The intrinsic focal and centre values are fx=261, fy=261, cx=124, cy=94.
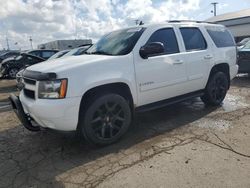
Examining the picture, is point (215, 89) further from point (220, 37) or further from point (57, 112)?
point (57, 112)

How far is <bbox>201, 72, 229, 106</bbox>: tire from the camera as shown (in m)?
5.97

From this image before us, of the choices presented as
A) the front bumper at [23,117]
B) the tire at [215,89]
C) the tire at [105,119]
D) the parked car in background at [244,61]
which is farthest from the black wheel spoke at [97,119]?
the parked car in background at [244,61]

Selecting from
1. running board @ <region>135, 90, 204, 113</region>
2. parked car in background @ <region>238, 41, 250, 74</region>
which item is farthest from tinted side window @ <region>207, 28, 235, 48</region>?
parked car in background @ <region>238, 41, 250, 74</region>

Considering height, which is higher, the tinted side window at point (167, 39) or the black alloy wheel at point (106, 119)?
the tinted side window at point (167, 39)

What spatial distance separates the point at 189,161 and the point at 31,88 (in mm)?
2524

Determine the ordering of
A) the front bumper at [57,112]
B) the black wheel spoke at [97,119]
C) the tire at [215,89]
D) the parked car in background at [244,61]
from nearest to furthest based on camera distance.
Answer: the front bumper at [57,112] → the black wheel spoke at [97,119] → the tire at [215,89] → the parked car in background at [244,61]

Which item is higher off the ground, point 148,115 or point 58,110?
point 58,110

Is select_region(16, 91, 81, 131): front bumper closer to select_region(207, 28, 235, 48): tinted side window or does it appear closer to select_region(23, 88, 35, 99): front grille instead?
select_region(23, 88, 35, 99): front grille

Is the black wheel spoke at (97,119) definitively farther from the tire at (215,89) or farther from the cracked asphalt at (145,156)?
the tire at (215,89)

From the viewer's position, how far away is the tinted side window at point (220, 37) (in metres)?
5.99

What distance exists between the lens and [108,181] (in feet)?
10.5

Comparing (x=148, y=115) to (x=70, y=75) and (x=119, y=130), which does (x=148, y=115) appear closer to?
(x=119, y=130)

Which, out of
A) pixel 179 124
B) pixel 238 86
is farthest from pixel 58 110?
pixel 238 86

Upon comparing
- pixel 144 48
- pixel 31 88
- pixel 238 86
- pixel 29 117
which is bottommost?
pixel 238 86
